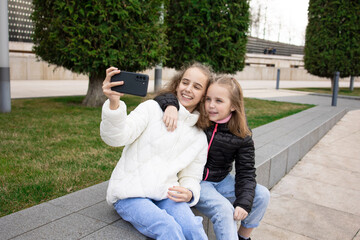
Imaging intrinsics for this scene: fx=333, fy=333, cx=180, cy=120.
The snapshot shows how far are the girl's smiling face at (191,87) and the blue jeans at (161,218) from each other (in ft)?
2.53

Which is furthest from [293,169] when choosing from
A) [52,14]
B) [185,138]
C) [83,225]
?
[52,14]

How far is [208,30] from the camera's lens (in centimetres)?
988

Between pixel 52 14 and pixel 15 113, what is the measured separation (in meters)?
2.37

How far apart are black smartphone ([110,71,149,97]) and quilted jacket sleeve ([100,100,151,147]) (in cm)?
9

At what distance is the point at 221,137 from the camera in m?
2.54

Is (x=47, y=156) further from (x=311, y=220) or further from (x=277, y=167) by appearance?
(x=311, y=220)

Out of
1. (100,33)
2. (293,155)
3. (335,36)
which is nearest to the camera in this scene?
(293,155)

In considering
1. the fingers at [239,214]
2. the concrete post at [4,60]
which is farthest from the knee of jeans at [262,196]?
the concrete post at [4,60]

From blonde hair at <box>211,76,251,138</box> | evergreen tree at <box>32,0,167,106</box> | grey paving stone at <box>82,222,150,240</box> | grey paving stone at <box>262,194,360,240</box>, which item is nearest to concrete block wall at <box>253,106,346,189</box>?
grey paving stone at <box>262,194,360,240</box>

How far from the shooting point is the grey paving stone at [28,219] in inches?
79.0

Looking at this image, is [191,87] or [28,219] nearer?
[28,219]

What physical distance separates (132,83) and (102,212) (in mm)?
992

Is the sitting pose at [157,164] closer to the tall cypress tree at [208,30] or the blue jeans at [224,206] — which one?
the blue jeans at [224,206]

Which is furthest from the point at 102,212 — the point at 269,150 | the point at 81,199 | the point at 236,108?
the point at 269,150
